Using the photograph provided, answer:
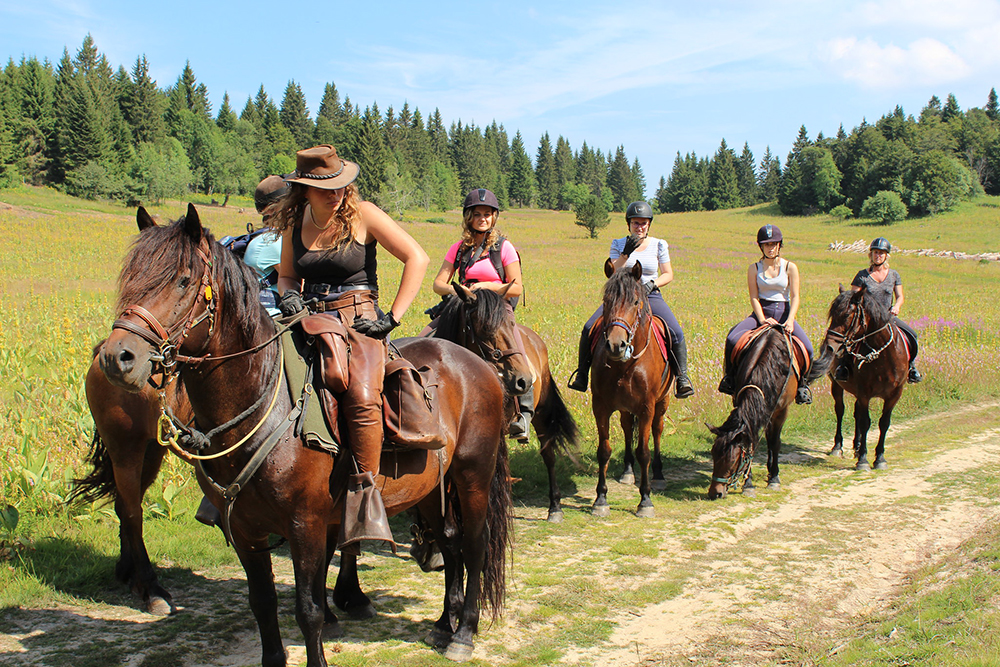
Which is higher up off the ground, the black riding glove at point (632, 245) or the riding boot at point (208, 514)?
the black riding glove at point (632, 245)

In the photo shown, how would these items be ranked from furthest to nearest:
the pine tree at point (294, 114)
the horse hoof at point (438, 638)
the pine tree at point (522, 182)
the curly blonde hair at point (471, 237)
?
the pine tree at point (522, 182) → the pine tree at point (294, 114) → the curly blonde hair at point (471, 237) → the horse hoof at point (438, 638)

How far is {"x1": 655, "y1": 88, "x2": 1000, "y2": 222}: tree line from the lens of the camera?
8381cm

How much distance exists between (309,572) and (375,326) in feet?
4.56

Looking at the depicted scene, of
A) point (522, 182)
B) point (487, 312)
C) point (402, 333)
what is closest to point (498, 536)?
point (487, 312)

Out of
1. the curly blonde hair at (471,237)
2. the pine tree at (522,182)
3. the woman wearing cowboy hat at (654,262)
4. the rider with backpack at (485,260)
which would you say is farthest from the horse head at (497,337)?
the pine tree at (522,182)

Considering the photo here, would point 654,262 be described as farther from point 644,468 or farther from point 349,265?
point 349,265

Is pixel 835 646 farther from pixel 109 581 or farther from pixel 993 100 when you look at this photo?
pixel 993 100

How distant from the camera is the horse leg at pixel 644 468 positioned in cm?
788

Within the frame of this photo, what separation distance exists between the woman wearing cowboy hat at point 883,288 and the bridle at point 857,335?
31cm

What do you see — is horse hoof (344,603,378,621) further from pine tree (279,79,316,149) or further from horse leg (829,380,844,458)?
pine tree (279,79,316,149)

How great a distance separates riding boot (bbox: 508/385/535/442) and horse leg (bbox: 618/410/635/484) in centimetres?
176

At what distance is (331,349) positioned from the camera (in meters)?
3.72

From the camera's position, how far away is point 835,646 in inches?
180

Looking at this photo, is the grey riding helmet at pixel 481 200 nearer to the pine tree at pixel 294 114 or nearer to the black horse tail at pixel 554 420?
the black horse tail at pixel 554 420
